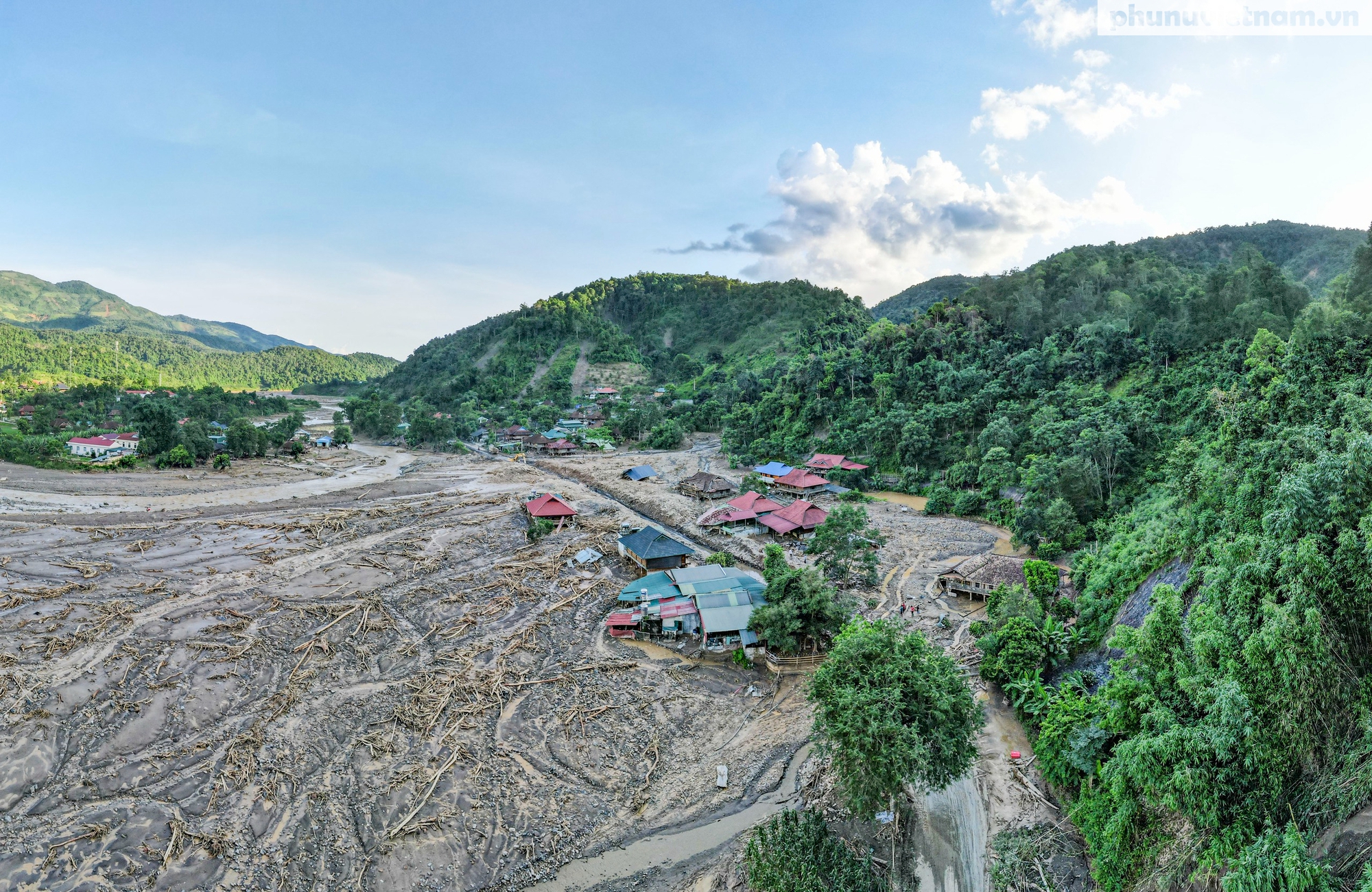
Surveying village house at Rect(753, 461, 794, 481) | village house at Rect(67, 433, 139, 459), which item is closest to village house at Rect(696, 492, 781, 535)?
village house at Rect(753, 461, 794, 481)

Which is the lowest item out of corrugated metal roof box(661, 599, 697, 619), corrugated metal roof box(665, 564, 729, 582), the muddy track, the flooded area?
the flooded area

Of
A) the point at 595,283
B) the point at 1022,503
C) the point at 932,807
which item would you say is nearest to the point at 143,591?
the point at 932,807

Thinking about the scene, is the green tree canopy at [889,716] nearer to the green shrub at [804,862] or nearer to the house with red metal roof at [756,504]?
the green shrub at [804,862]

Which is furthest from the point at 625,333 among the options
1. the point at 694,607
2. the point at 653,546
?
the point at 694,607

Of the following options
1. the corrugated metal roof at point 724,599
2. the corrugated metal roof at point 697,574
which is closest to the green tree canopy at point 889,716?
the corrugated metal roof at point 724,599

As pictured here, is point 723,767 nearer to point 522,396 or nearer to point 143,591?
point 143,591

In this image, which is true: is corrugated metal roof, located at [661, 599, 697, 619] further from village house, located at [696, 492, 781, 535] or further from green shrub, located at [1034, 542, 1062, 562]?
green shrub, located at [1034, 542, 1062, 562]
